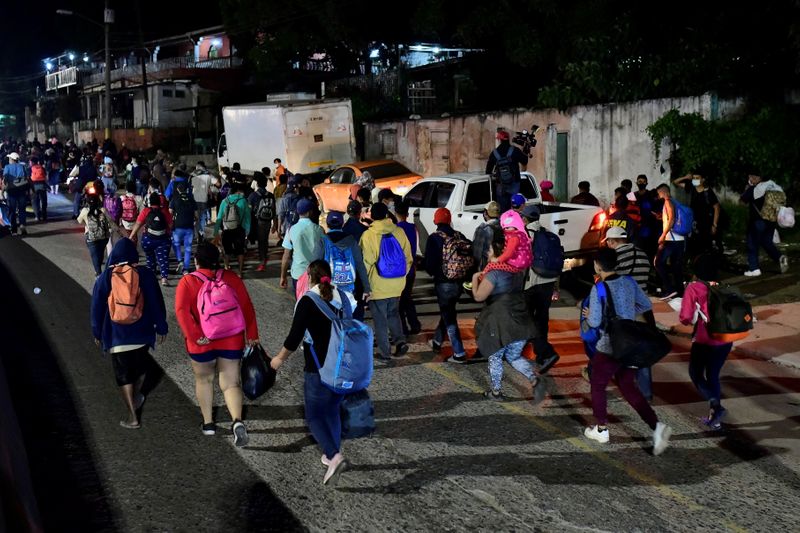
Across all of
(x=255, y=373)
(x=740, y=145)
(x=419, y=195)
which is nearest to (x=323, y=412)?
(x=255, y=373)

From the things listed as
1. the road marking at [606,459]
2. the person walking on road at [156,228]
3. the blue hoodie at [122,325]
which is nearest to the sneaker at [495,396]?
the road marking at [606,459]

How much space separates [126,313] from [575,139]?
55.6 feet

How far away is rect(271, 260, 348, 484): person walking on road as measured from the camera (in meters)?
6.24

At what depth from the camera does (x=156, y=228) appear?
14.3 m

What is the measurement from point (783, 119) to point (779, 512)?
45.1 ft

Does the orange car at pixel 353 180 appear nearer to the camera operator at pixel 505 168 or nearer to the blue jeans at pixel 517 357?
the camera operator at pixel 505 168

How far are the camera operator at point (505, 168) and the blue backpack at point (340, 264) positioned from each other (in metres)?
6.43

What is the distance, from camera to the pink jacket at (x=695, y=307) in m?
7.51

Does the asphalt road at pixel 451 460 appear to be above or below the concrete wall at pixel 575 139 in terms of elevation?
below

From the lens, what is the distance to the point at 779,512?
19.9 ft

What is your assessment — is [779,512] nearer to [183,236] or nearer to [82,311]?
[82,311]

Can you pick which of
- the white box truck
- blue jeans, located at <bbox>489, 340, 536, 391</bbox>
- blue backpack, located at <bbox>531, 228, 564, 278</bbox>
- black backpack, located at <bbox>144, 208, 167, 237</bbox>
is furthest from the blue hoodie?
the white box truck

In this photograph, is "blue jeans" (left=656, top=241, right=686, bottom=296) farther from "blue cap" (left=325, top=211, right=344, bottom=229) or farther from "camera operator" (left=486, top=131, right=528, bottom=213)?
"blue cap" (left=325, top=211, right=344, bottom=229)

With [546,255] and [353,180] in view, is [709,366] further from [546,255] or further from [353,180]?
[353,180]
